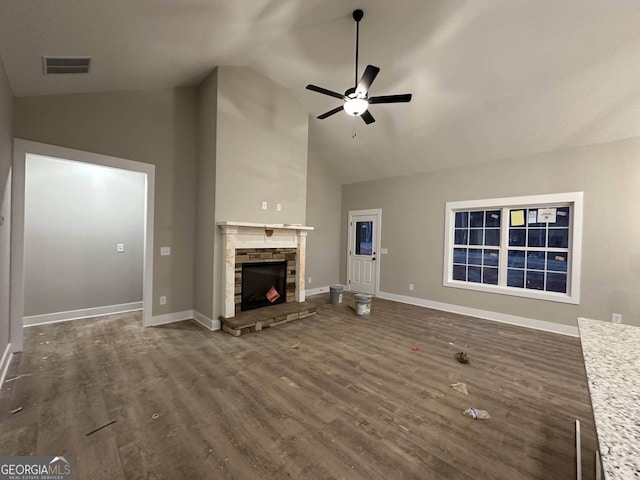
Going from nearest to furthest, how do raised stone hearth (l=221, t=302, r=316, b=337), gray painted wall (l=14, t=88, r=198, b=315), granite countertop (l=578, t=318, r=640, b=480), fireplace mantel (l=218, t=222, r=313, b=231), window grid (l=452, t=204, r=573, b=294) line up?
granite countertop (l=578, t=318, r=640, b=480) < gray painted wall (l=14, t=88, r=198, b=315) < raised stone hearth (l=221, t=302, r=316, b=337) < fireplace mantel (l=218, t=222, r=313, b=231) < window grid (l=452, t=204, r=573, b=294)

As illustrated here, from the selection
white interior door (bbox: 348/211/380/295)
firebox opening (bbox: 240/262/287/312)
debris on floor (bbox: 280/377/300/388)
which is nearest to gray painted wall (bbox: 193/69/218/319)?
firebox opening (bbox: 240/262/287/312)

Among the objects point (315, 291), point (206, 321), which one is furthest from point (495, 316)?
point (206, 321)

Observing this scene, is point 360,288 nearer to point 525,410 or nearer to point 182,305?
point 182,305

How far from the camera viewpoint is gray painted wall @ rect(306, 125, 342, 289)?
611cm

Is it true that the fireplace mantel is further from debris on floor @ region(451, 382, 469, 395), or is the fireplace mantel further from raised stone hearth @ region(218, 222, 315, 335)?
debris on floor @ region(451, 382, 469, 395)

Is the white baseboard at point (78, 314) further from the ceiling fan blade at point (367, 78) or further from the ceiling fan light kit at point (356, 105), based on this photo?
the ceiling fan blade at point (367, 78)

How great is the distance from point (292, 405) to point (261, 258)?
2468mm

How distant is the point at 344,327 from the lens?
154 inches

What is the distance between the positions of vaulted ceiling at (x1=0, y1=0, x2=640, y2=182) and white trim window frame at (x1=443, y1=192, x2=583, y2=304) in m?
0.87

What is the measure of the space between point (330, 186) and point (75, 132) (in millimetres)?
4635

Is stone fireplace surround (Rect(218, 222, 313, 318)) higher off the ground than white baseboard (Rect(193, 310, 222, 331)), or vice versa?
stone fireplace surround (Rect(218, 222, 313, 318))

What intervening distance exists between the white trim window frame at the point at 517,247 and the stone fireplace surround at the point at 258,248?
9.12 ft

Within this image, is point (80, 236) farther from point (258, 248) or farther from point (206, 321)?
point (258, 248)

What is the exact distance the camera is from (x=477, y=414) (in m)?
2.02
